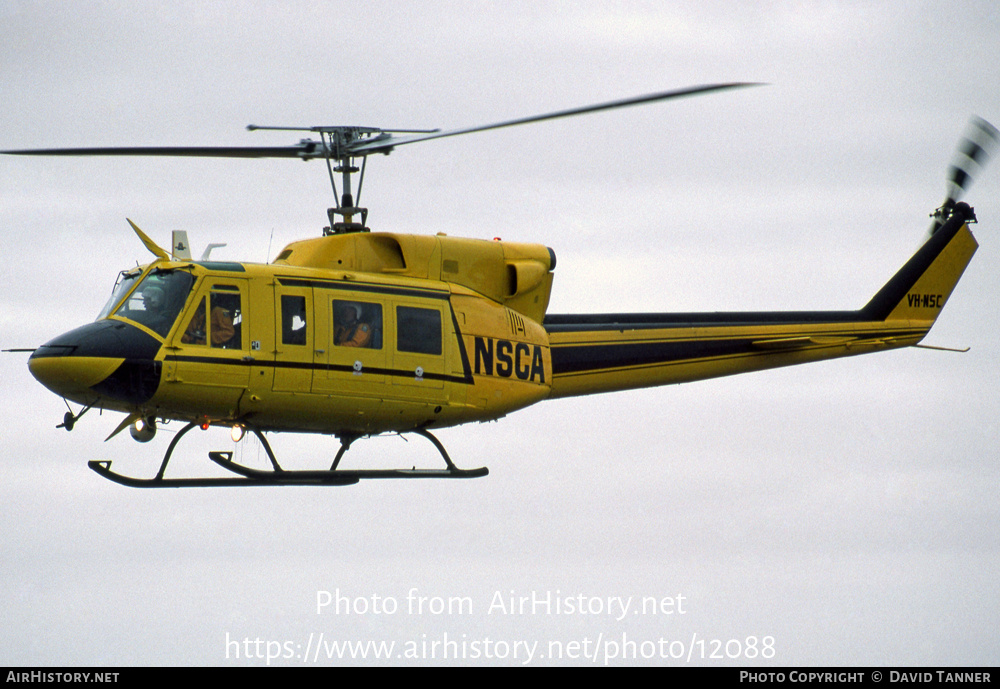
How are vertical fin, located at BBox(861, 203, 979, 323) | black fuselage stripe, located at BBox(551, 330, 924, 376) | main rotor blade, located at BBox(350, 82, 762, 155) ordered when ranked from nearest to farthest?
main rotor blade, located at BBox(350, 82, 762, 155), black fuselage stripe, located at BBox(551, 330, 924, 376), vertical fin, located at BBox(861, 203, 979, 323)

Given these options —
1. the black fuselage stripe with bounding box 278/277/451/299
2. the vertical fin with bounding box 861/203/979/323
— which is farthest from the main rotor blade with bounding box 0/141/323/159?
the vertical fin with bounding box 861/203/979/323

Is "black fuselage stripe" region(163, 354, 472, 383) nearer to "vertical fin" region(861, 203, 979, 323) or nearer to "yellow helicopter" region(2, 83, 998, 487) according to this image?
"yellow helicopter" region(2, 83, 998, 487)

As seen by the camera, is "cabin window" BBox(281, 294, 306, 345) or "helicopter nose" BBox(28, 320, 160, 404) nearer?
"helicopter nose" BBox(28, 320, 160, 404)

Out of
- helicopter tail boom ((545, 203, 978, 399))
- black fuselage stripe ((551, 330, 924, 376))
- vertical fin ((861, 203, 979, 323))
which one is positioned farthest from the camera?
vertical fin ((861, 203, 979, 323))

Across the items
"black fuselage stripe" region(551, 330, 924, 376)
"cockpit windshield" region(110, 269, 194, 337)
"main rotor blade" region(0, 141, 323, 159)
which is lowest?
"black fuselage stripe" region(551, 330, 924, 376)

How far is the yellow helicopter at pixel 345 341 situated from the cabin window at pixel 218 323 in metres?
0.02

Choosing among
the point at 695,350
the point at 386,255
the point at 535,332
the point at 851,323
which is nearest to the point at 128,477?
the point at 386,255

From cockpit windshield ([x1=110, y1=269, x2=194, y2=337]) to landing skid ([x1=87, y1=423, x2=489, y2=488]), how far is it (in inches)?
52.2

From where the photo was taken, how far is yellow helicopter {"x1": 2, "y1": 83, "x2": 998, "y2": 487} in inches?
623

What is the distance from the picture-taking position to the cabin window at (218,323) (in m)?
15.9

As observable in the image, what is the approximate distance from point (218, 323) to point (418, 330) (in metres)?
2.32

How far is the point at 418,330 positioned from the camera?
17.1m

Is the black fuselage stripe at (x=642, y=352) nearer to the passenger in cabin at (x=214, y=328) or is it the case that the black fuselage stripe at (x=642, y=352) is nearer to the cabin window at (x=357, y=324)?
the cabin window at (x=357, y=324)

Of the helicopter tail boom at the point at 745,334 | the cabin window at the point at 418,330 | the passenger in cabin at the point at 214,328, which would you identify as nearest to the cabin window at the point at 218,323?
the passenger in cabin at the point at 214,328
